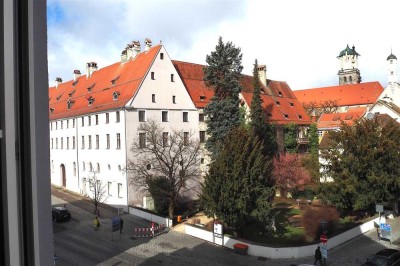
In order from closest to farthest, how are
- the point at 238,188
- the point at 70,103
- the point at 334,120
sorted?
the point at 238,188
the point at 70,103
the point at 334,120

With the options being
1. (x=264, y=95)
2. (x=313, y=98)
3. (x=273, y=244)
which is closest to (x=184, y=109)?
(x=264, y=95)

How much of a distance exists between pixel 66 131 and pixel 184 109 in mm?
13197

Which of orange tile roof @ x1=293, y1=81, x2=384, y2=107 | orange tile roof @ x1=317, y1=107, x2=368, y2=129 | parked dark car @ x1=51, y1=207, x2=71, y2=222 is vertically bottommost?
parked dark car @ x1=51, y1=207, x2=71, y2=222

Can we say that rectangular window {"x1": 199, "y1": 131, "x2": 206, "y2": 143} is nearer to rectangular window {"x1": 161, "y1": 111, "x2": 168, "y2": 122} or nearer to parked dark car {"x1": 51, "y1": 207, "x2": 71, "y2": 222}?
rectangular window {"x1": 161, "y1": 111, "x2": 168, "y2": 122}

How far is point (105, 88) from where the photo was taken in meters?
35.8

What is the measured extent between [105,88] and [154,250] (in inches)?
796

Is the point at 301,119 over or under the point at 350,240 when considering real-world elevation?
over

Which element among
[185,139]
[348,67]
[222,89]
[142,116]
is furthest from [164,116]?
[348,67]

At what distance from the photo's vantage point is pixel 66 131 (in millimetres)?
38125

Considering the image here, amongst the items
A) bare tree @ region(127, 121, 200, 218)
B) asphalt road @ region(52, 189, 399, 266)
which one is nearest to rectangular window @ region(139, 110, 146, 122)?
bare tree @ region(127, 121, 200, 218)

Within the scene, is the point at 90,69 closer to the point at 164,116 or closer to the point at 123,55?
the point at 123,55

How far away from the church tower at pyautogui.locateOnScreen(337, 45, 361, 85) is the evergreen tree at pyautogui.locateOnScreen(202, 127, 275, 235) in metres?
97.8

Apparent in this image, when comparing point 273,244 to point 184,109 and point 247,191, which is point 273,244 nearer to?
point 247,191

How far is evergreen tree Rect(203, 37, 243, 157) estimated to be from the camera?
3247cm
